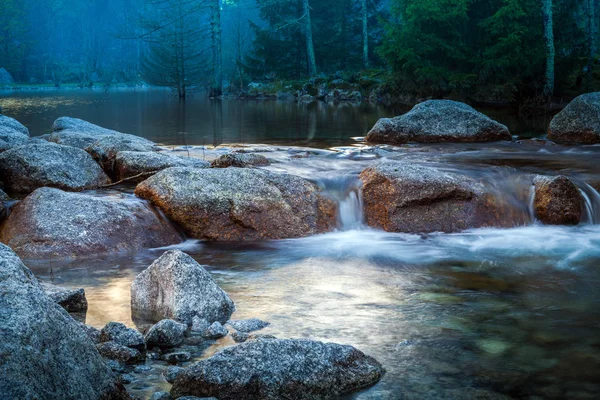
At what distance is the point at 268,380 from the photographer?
10.9ft

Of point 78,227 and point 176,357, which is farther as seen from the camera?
point 78,227

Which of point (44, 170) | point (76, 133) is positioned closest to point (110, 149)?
point (44, 170)

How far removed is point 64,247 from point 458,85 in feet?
65.5

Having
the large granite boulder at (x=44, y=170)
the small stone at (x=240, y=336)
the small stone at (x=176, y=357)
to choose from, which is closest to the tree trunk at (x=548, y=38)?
the large granite boulder at (x=44, y=170)

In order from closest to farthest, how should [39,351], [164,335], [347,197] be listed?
1. [39,351]
2. [164,335]
3. [347,197]

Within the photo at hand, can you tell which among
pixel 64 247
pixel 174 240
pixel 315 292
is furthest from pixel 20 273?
pixel 174 240

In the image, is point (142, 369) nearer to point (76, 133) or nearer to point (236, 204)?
point (236, 204)

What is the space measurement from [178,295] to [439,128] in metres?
9.82

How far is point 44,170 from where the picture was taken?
8383mm

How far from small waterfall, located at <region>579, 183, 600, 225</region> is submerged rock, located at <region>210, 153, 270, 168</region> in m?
4.39

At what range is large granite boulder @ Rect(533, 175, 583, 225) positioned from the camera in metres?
Result: 7.74

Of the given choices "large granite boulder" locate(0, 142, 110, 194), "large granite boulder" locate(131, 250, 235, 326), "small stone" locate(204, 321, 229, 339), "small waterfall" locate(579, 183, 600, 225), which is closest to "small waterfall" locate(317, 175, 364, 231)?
"small waterfall" locate(579, 183, 600, 225)

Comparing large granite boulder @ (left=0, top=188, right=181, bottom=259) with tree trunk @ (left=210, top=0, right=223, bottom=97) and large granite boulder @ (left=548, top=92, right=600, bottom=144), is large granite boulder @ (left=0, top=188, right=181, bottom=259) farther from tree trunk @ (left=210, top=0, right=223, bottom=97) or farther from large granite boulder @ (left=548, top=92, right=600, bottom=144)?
tree trunk @ (left=210, top=0, right=223, bottom=97)

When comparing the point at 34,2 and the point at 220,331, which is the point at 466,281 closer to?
the point at 220,331
